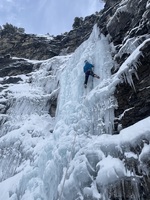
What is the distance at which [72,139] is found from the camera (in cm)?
712

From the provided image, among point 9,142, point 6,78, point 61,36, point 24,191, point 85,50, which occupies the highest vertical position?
point 61,36

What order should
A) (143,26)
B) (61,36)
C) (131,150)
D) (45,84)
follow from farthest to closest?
(61,36) < (45,84) < (143,26) < (131,150)

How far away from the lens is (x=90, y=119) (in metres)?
7.48

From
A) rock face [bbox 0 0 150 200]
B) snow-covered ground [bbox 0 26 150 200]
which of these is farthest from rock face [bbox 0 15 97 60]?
snow-covered ground [bbox 0 26 150 200]

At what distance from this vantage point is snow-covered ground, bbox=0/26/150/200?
18.4 feet

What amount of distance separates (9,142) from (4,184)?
220 cm

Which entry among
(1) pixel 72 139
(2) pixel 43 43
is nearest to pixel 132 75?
(1) pixel 72 139

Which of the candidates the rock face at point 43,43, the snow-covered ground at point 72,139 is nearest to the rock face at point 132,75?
the snow-covered ground at point 72,139

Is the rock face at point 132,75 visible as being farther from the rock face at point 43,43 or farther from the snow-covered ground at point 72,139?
the rock face at point 43,43

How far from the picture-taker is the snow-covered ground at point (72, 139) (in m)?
5.62

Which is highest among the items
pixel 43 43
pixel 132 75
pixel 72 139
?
pixel 43 43

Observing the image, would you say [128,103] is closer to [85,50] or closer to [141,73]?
[141,73]

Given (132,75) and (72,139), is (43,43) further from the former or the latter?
(72,139)

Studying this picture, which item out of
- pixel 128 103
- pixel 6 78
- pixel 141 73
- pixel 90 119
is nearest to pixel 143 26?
pixel 141 73
